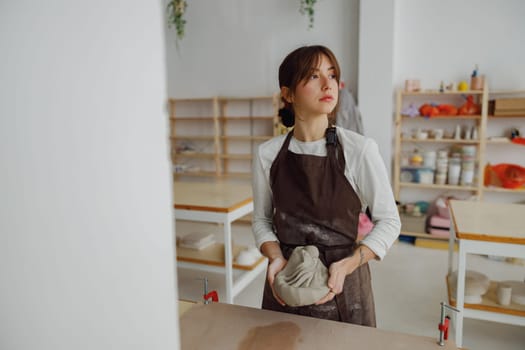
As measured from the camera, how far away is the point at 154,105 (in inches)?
16.2

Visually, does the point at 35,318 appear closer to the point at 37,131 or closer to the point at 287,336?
the point at 37,131

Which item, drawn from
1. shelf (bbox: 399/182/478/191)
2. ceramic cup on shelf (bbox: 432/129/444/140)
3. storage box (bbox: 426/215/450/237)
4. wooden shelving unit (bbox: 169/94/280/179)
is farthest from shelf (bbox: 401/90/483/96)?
wooden shelving unit (bbox: 169/94/280/179)

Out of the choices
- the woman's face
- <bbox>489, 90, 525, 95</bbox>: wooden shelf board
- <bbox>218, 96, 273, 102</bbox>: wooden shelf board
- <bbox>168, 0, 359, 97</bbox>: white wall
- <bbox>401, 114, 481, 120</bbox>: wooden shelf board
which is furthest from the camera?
<bbox>218, 96, 273, 102</bbox>: wooden shelf board

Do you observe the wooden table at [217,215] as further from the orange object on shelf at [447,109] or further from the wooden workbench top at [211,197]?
the orange object on shelf at [447,109]

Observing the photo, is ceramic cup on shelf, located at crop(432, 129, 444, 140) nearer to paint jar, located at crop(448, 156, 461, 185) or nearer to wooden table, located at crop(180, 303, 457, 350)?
paint jar, located at crop(448, 156, 461, 185)

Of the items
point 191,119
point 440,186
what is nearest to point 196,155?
point 191,119

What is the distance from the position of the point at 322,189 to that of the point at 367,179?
0.47 ft

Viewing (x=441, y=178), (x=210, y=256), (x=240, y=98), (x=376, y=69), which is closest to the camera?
(x=210, y=256)

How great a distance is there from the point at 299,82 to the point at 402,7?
12.5 feet

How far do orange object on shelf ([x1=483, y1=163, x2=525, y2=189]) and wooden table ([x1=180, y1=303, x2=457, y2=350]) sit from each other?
3.66 meters

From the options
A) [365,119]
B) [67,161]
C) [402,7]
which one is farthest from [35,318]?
[402,7]

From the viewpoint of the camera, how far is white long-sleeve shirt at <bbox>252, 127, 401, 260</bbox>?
1.20 m

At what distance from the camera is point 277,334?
3.36ft

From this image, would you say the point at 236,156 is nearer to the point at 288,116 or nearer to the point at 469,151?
the point at 469,151
